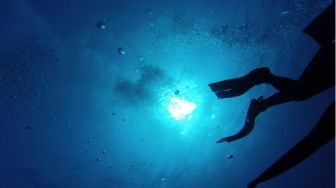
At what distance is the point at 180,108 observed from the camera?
16.5 m

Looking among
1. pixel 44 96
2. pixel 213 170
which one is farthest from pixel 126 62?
pixel 213 170

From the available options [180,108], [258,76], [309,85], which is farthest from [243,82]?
[180,108]

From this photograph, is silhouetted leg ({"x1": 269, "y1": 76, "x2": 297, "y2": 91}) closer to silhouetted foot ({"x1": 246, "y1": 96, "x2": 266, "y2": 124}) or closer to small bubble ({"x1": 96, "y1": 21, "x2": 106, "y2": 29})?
silhouetted foot ({"x1": 246, "y1": 96, "x2": 266, "y2": 124})

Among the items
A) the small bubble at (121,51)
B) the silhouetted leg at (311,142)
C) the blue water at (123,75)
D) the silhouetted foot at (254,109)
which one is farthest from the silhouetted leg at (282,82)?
the small bubble at (121,51)

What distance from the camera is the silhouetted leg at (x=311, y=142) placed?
1454 millimetres

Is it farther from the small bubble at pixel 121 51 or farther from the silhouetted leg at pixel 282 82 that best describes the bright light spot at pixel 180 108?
the silhouetted leg at pixel 282 82

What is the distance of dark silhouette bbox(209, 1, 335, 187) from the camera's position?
1.48 meters

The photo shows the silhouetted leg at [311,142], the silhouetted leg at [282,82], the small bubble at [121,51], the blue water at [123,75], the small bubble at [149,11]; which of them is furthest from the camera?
the small bubble at [121,51]

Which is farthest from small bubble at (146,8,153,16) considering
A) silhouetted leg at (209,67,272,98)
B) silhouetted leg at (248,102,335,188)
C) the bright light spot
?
silhouetted leg at (248,102,335,188)

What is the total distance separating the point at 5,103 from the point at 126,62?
6.00 m

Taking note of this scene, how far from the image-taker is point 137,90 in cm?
1413

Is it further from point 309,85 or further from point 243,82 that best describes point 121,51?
point 309,85

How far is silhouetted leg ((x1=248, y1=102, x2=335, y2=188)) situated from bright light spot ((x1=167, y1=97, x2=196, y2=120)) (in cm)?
1390

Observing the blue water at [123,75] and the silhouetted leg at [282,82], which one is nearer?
the silhouetted leg at [282,82]
